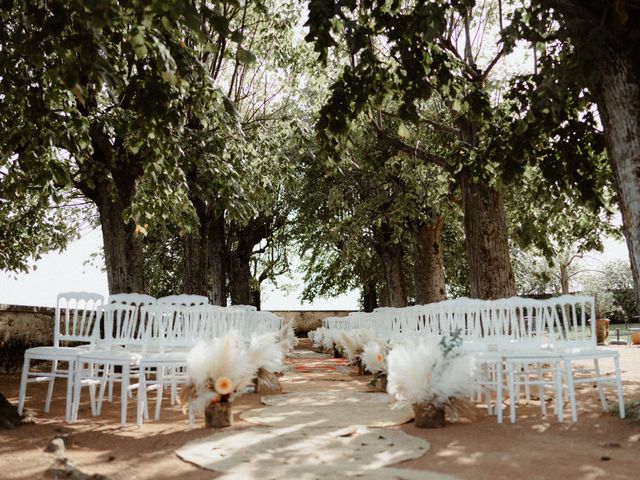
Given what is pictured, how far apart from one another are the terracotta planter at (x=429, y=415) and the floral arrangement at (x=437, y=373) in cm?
5

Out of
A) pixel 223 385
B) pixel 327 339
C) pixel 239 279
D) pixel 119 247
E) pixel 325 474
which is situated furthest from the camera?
pixel 239 279

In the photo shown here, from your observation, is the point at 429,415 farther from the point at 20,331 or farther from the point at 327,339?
the point at 327,339

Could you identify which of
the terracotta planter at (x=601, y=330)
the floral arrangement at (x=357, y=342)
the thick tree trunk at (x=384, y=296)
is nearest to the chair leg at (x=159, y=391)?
the floral arrangement at (x=357, y=342)

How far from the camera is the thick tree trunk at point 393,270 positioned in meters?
18.5

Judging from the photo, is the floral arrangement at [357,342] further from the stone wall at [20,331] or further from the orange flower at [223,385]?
the stone wall at [20,331]

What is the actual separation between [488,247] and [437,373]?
16.0 ft

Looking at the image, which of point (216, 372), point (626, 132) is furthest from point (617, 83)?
point (216, 372)

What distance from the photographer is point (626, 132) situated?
5.66 meters

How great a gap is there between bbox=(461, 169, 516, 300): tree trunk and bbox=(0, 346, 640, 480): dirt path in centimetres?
320

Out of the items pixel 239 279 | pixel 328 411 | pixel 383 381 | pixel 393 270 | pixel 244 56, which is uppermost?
pixel 239 279

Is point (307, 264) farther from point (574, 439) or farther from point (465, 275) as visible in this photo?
point (574, 439)

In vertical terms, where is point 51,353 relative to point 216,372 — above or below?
above

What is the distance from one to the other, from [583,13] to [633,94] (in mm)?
932

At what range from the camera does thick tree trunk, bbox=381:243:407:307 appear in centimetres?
1853
